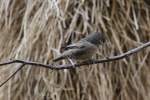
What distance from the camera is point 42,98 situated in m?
1.44

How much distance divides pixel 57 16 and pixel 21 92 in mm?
287

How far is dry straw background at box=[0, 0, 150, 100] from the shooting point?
1.43 m

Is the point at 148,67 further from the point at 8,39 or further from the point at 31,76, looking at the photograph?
the point at 8,39

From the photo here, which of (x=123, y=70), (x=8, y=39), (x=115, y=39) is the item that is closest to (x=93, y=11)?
(x=115, y=39)

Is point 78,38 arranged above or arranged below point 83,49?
above

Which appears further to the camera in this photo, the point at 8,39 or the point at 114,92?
the point at 8,39

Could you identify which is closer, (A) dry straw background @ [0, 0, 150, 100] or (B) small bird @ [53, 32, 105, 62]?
(B) small bird @ [53, 32, 105, 62]

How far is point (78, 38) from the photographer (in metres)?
1.44

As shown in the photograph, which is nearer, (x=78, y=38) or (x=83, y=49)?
(x=83, y=49)

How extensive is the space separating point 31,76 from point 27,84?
0.10ft

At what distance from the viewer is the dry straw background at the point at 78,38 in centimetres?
143

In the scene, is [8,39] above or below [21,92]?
above

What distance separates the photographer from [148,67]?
147cm

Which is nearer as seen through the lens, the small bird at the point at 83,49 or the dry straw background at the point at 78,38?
the small bird at the point at 83,49
